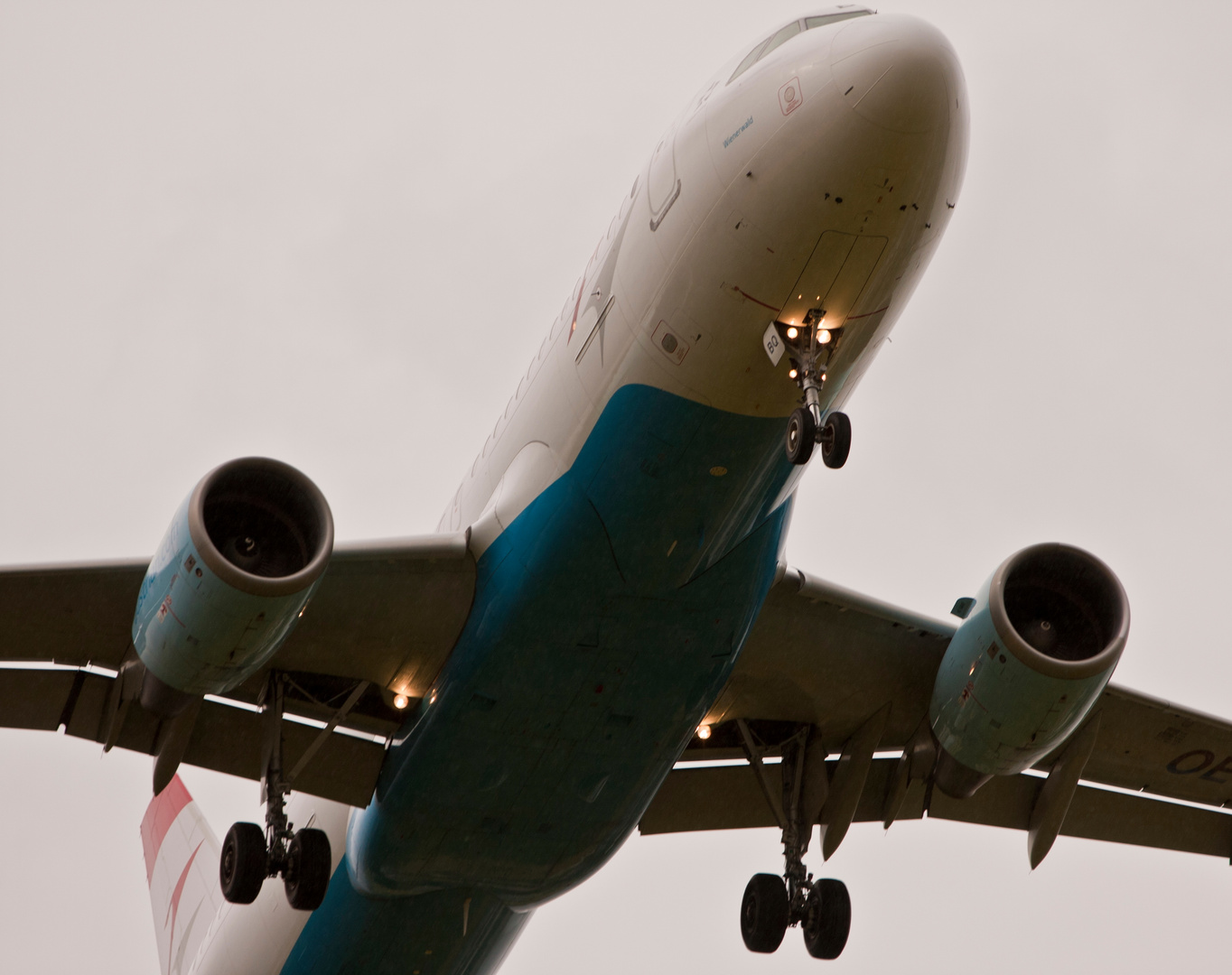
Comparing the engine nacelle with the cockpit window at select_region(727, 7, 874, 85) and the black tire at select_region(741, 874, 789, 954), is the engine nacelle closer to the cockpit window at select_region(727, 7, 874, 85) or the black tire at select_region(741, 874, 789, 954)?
the cockpit window at select_region(727, 7, 874, 85)

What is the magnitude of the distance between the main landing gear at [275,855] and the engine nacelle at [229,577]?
58.6 inches

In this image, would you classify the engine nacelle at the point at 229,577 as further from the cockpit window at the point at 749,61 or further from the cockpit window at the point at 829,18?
the cockpit window at the point at 829,18

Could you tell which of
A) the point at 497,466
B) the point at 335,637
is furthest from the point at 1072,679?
the point at 335,637

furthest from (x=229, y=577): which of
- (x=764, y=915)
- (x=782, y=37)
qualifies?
(x=764, y=915)

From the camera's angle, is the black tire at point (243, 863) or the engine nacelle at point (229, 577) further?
the black tire at point (243, 863)

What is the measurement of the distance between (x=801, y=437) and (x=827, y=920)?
5.89 meters

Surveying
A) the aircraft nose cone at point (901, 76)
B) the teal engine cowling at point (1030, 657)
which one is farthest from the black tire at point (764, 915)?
the aircraft nose cone at point (901, 76)

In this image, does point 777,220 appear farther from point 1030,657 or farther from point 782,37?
point 1030,657

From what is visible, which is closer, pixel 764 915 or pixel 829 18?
pixel 829 18

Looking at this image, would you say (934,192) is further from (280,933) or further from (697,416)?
(280,933)

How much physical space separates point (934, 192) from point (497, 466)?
175 inches

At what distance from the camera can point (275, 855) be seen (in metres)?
11.5

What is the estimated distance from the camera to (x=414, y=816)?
1189cm

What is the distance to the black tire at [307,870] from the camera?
11469mm
